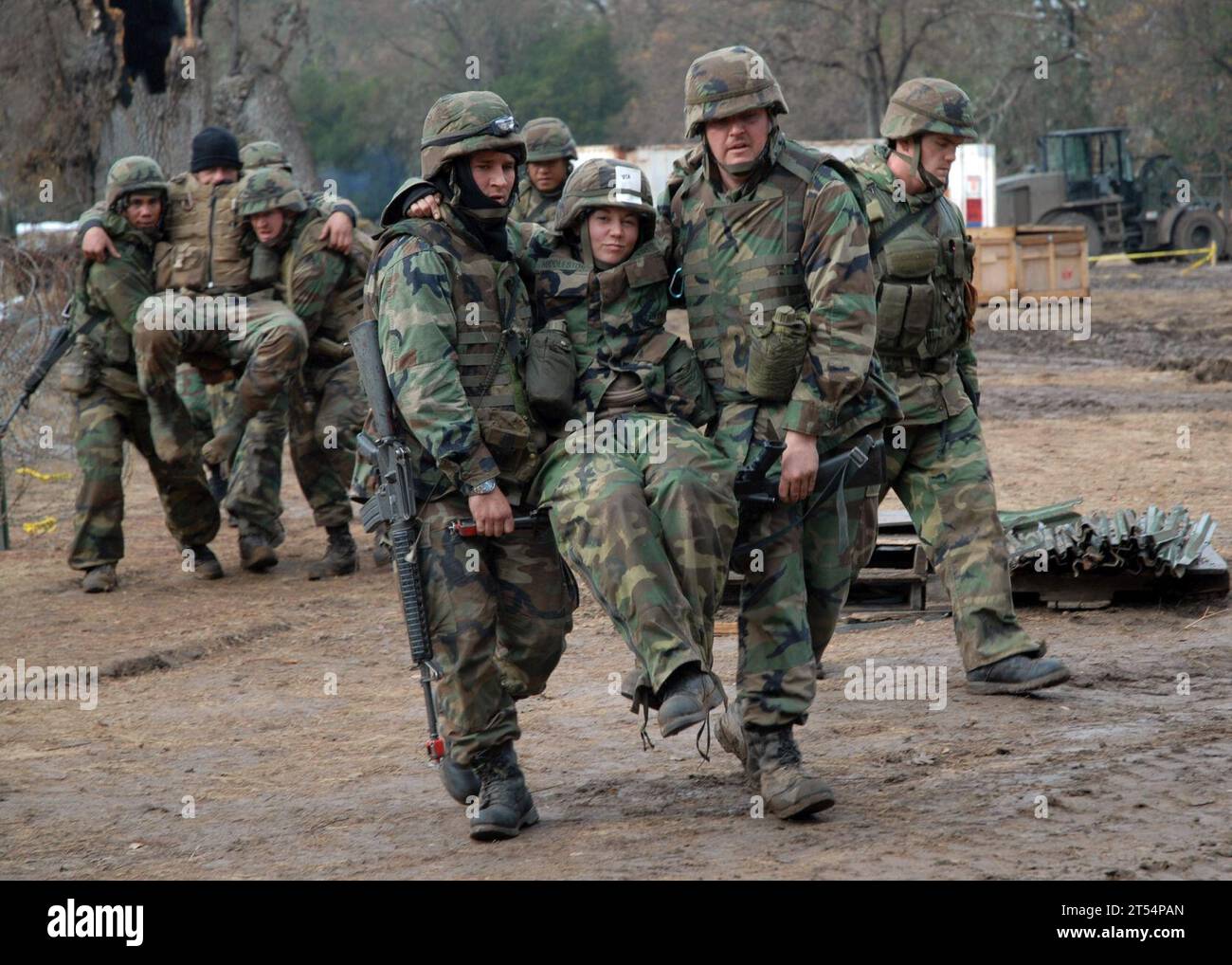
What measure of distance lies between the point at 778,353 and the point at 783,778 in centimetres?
125

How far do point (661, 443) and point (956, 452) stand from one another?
2.06 metres

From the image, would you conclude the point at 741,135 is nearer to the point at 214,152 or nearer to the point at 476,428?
the point at 476,428

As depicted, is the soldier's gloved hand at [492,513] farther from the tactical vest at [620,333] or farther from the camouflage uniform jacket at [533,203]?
the camouflage uniform jacket at [533,203]

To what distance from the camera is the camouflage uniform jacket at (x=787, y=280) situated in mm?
4930

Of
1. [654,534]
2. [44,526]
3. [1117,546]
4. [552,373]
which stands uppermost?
[552,373]

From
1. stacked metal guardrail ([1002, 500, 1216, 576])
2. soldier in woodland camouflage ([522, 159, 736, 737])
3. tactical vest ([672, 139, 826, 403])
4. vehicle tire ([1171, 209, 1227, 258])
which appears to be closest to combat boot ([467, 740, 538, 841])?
soldier in woodland camouflage ([522, 159, 736, 737])

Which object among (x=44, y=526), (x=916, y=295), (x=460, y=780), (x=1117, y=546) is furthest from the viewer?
(x=44, y=526)

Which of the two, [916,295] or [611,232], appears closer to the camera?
[611,232]

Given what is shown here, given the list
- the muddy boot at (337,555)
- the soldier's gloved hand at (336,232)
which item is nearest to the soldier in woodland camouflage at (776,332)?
the soldier's gloved hand at (336,232)

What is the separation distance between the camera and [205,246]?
30.4 ft

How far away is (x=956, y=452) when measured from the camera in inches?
257

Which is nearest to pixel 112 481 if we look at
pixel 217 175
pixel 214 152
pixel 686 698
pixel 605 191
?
pixel 217 175

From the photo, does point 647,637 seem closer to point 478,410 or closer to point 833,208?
point 478,410

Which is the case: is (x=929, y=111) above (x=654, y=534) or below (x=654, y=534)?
above
